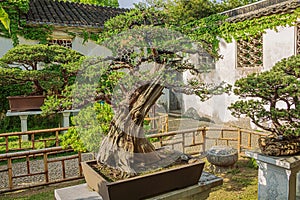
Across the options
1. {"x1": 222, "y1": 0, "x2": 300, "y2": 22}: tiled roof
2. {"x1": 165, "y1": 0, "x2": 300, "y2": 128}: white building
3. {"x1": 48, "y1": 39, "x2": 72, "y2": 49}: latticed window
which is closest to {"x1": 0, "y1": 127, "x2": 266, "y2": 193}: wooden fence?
{"x1": 165, "y1": 0, "x2": 300, "y2": 128}: white building

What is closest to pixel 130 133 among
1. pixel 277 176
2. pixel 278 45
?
pixel 277 176

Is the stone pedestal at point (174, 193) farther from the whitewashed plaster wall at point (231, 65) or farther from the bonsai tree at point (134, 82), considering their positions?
the whitewashed plaster wall at point (231, 65)

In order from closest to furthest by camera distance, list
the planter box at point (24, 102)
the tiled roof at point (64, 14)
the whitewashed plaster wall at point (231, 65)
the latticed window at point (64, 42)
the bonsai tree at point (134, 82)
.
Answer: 1. the bonsai tree at point (134, 82)
2. the whitewashed plaster wall at point (231, 65)
3. the planter box at point (24, 102)
4. the tiled roof at point (64, 14)
5. the latticed window at point (64, 42)

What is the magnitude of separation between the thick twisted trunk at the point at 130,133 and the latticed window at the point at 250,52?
5108 millimetres

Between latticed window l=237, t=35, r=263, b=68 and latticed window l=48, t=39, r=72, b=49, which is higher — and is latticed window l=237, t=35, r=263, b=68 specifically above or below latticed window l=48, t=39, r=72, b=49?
below

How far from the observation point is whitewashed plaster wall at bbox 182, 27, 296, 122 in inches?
222

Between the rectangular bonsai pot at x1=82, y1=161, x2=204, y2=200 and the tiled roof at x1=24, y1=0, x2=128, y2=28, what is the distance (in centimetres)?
644

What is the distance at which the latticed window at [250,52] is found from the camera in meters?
6.29

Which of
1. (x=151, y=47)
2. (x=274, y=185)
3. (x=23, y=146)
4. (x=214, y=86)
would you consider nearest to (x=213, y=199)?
(x=274, y=185)

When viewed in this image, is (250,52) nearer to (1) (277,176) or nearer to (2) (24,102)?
(1) (277,176)

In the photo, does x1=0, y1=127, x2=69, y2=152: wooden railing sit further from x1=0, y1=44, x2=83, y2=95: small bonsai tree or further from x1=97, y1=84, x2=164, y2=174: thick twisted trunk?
x1=97, y1=84, x2=164, y2=174: thick twisted trunk

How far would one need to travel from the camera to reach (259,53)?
6293mm

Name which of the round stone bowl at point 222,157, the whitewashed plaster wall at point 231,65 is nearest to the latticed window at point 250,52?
the whitewashed plaster wall at point 231,65

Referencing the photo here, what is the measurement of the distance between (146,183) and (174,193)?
23 centimetres
